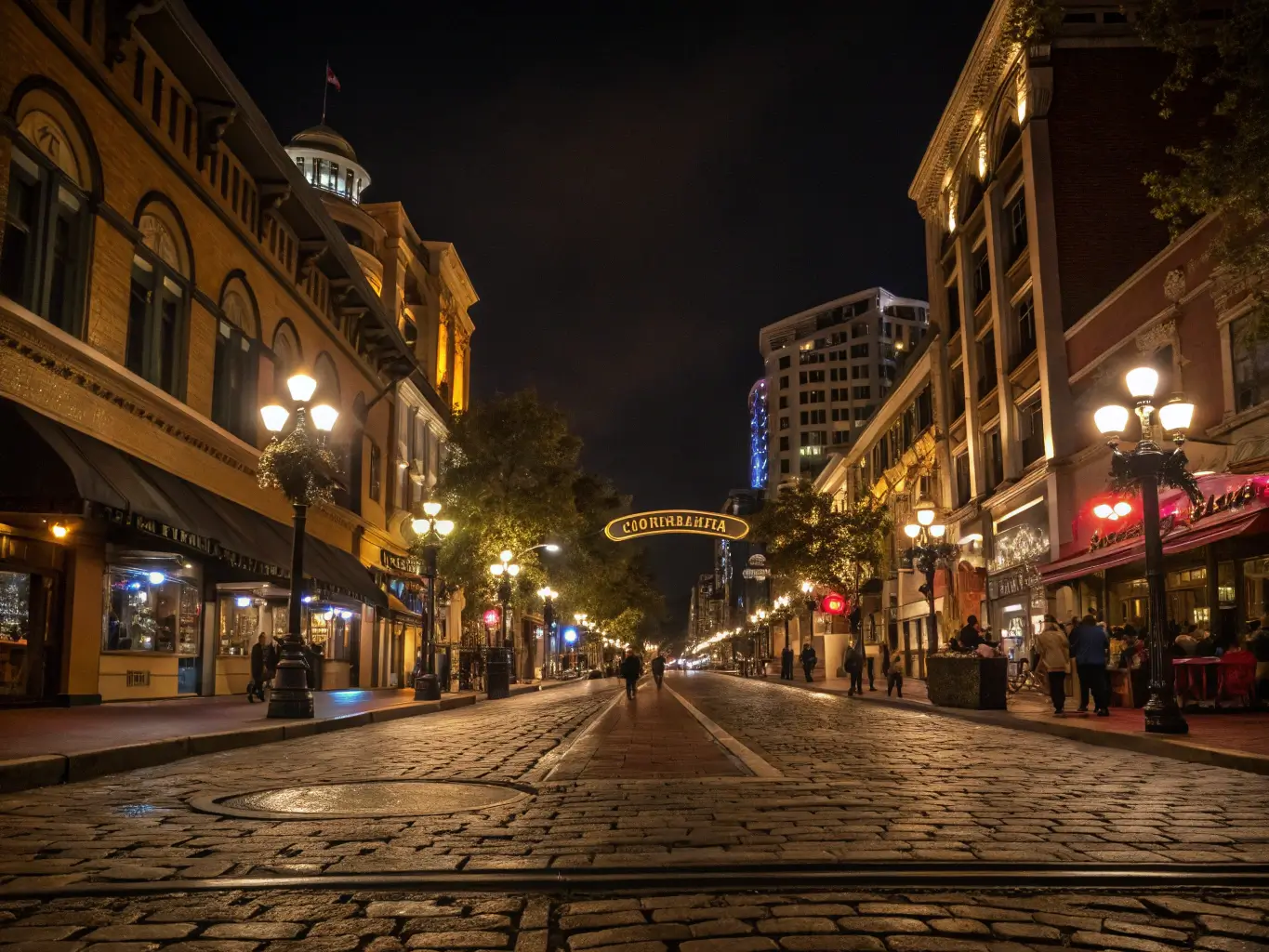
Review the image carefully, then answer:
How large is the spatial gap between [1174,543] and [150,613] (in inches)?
735

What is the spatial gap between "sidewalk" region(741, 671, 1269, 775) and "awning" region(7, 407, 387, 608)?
13348 millimetres

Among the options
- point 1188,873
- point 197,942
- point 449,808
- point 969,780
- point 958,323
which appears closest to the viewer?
point 197,942

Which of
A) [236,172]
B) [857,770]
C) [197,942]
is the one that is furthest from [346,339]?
[197,942]

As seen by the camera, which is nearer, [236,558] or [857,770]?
[857,770]

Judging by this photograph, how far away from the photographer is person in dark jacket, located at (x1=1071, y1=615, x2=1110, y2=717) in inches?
706

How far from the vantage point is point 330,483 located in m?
18.3

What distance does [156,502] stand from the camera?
17.5m

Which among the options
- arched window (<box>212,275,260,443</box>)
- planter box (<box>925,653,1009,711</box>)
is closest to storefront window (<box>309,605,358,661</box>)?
arched window (<box>212,275,260,443</box>)

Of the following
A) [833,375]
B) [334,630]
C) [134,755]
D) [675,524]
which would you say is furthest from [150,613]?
[833,375]

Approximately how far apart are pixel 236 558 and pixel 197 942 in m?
16.4

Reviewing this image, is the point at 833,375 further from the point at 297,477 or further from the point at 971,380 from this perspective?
the point at 297,477

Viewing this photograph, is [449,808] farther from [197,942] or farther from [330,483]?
[330,483]

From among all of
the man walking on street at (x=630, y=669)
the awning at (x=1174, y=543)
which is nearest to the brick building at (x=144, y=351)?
the man walking on street at (x=630, y=669)

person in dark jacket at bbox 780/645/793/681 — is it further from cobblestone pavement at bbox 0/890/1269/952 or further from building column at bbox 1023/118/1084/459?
cobblestone pavement at bbox 0/890/1269/952
